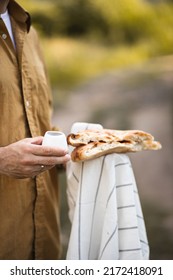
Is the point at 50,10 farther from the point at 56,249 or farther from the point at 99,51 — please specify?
the point at 56,249

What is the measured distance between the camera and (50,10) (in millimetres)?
2807

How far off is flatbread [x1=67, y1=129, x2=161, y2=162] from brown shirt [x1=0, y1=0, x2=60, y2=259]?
18 centimetres

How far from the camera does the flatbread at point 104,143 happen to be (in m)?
1.13

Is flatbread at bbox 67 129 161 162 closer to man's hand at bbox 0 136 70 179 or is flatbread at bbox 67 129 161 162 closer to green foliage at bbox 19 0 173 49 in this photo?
man's hand at bbox 0 136 70 179

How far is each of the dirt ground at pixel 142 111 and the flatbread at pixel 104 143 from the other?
139cm

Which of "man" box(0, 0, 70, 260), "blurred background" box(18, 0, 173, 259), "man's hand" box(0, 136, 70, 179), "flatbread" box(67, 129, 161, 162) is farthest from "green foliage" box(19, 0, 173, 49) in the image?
"man's hand" box(0, 136, 70, 179)

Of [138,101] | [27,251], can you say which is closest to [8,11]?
[27,251]

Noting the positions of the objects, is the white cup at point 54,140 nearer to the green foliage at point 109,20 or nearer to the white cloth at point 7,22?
the white cloth at point 7,22

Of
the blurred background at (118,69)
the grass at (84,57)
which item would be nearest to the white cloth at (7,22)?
the blurred background at (118,69)

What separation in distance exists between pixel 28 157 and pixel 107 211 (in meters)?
0.26

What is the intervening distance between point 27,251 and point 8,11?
735mm

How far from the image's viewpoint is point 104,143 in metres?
1.13
